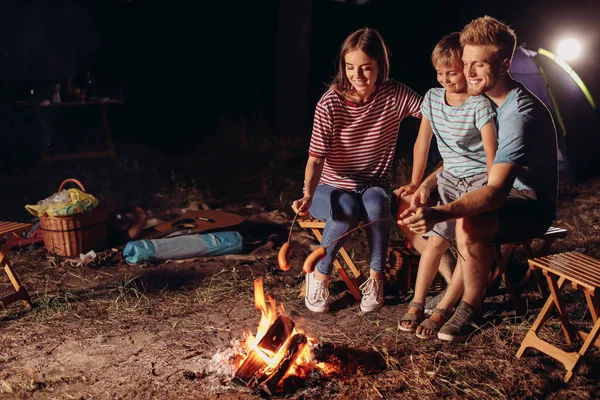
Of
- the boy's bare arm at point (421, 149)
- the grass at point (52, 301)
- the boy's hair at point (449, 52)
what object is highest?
the boy's hair at point (449, 52)

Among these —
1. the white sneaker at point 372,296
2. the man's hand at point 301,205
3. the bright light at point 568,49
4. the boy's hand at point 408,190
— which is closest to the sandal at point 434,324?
the white sneaker at point 372,296

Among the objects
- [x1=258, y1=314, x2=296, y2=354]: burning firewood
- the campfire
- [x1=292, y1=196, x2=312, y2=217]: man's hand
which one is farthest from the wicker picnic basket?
[x1=258, y1=314, x2=296, y2=354]: burning firewood

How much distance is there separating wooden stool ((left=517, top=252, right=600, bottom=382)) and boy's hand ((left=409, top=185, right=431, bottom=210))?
77cm

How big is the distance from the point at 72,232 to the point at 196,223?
1167 millimetres

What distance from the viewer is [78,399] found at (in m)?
3.34

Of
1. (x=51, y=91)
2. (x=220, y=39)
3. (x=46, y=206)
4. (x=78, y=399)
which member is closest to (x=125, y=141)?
(x=51, y=91)

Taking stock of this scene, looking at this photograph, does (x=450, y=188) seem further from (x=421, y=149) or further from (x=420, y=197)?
(x=421, y=149)

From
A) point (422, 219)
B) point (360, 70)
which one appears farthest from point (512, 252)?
point (360, 70)

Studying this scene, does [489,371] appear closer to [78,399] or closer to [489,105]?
[489,105]

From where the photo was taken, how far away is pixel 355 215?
4.20 m

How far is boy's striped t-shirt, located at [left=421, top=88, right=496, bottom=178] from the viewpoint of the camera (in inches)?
149

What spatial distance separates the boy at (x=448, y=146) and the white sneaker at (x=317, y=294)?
58cm

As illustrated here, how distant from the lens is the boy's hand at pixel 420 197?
4059mm

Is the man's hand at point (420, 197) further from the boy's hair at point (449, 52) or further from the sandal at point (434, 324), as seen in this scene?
the boy's hair at point (449, 52)
